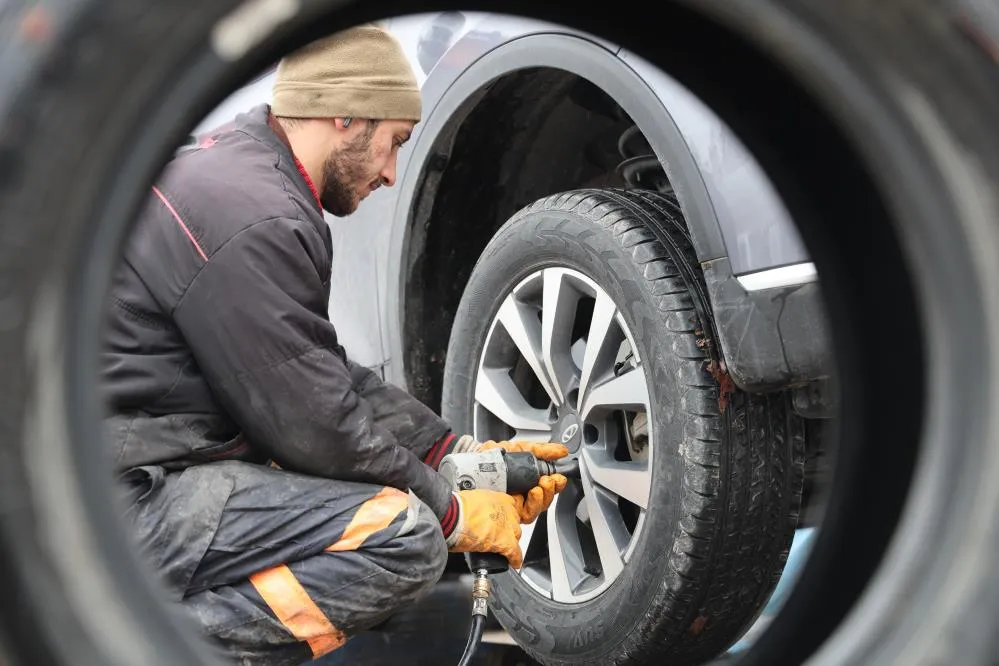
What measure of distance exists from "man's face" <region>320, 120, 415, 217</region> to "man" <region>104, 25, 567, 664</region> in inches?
7.0

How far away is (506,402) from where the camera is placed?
223 cm

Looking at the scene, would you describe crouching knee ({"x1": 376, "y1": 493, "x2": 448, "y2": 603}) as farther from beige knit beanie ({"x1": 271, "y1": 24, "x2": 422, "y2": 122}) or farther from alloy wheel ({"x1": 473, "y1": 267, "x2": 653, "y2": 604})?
beige knit beanie ({"x1": 271, "y1": 24, "x2": 422, "y2": 122})

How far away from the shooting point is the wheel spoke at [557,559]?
2020mm

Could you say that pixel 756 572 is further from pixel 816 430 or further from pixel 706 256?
pixel 706 256

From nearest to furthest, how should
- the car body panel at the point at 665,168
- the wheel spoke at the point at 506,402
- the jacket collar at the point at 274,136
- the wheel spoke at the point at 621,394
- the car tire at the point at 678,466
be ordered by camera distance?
the car body panel at the point at 665,168 < the car tire at the point at 678,466 < the wheel spoke at the point at 621,394 < the jacket collar at the point at 274,136 < the wheel spoke at the point at 506,402

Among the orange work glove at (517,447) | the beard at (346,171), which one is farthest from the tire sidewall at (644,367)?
the beard at (346,171)

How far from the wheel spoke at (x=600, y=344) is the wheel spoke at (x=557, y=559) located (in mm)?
325

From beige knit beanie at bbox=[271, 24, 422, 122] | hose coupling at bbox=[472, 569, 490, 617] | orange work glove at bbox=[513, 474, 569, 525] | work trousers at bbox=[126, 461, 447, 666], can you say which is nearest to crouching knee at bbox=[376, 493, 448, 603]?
work trousers at bbox=[126, 461, 447, 666]

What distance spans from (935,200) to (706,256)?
81cm

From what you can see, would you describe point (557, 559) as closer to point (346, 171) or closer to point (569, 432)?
point (569, 432)

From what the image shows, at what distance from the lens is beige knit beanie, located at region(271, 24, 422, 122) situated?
6.62 ft

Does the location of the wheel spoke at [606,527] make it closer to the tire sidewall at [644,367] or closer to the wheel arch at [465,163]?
the tire sidewall at [644,367]

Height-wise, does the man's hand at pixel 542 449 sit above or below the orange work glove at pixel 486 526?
above

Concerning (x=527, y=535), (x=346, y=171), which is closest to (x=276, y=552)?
(x=527, y=535)
